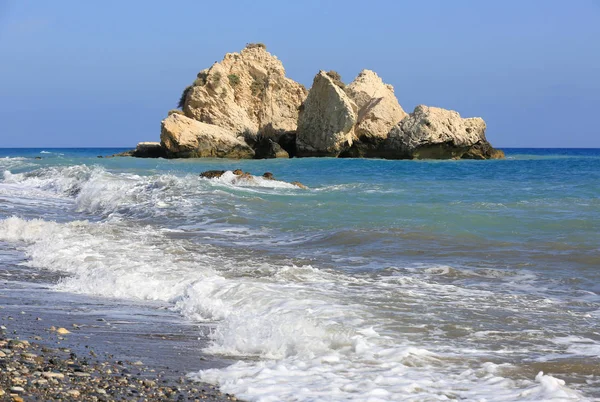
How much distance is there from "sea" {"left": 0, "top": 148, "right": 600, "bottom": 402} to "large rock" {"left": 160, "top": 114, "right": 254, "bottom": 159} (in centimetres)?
2367

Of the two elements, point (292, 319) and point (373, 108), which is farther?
point (373, 108)

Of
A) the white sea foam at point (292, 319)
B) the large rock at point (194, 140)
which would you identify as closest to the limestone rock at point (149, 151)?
the large rock at point (194, 140)

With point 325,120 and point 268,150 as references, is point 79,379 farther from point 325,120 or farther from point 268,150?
point 268,150

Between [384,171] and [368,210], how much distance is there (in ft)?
53.1

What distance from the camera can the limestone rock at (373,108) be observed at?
147 ft

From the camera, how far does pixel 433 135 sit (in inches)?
1670

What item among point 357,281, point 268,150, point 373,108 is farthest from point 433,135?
point 357,281

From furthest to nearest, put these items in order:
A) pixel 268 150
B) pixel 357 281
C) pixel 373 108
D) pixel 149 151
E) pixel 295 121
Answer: pixel 295 121 < pixel 149 151 < pixel 268 150 < pixel 373 108 < pixel 357 281

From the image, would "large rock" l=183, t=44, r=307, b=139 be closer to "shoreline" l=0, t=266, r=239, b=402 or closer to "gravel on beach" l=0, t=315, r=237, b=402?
"shoreline" l=0, t=266, r=239, b=402

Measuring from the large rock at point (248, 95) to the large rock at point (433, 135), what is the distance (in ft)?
23.9

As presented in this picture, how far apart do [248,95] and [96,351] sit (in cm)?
4358

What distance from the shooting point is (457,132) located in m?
43.1

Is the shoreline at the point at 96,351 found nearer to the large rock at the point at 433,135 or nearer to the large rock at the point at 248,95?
the large rock at the point at 433,135

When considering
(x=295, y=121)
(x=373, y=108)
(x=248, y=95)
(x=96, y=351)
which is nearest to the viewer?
(x=96, y=351)
